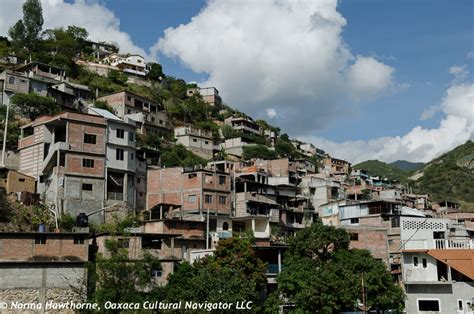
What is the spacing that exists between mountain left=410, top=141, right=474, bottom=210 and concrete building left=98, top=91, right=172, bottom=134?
5644cm

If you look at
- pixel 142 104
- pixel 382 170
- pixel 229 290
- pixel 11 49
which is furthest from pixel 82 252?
pixel 382 170

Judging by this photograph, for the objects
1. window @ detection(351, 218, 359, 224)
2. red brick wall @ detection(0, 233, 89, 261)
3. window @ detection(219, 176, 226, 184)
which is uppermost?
window @ detection(219, 176, 226, 184)

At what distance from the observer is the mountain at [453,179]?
115544mm

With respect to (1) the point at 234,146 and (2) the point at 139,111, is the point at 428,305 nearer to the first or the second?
(2) the point at 139,111

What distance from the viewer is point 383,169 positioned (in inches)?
7013

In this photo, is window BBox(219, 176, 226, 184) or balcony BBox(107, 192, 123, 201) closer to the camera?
balcony BBox(107, 192, 123, 201)

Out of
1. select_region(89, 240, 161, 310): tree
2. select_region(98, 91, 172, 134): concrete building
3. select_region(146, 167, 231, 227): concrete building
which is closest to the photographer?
select_region(89, 240, 161, 310): tree

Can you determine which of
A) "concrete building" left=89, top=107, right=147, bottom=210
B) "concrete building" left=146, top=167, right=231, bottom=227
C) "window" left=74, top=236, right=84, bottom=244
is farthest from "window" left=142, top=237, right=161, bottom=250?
"concrete building" left=146, top=167, right=231, bottom=227

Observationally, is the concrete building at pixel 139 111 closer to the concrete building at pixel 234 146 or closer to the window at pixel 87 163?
the concrete building at pixel 234 146

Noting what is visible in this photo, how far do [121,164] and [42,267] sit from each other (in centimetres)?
1611

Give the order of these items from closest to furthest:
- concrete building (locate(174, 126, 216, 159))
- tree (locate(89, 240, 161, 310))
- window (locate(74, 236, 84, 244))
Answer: tree (locate(89, 240, 161, 310)) < window (locate(74, 236, 84, 244)) < concrete building (locate(174, 126, 216, 159))

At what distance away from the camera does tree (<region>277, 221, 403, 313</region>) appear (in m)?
35.8

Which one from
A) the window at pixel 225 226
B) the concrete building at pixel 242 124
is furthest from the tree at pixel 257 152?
the window at pixel 225 226

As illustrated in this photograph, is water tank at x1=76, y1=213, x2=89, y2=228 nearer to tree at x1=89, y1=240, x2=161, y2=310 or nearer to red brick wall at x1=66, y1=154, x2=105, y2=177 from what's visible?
red brick wall at x1=66, y1=154, x2=105, y2=177
